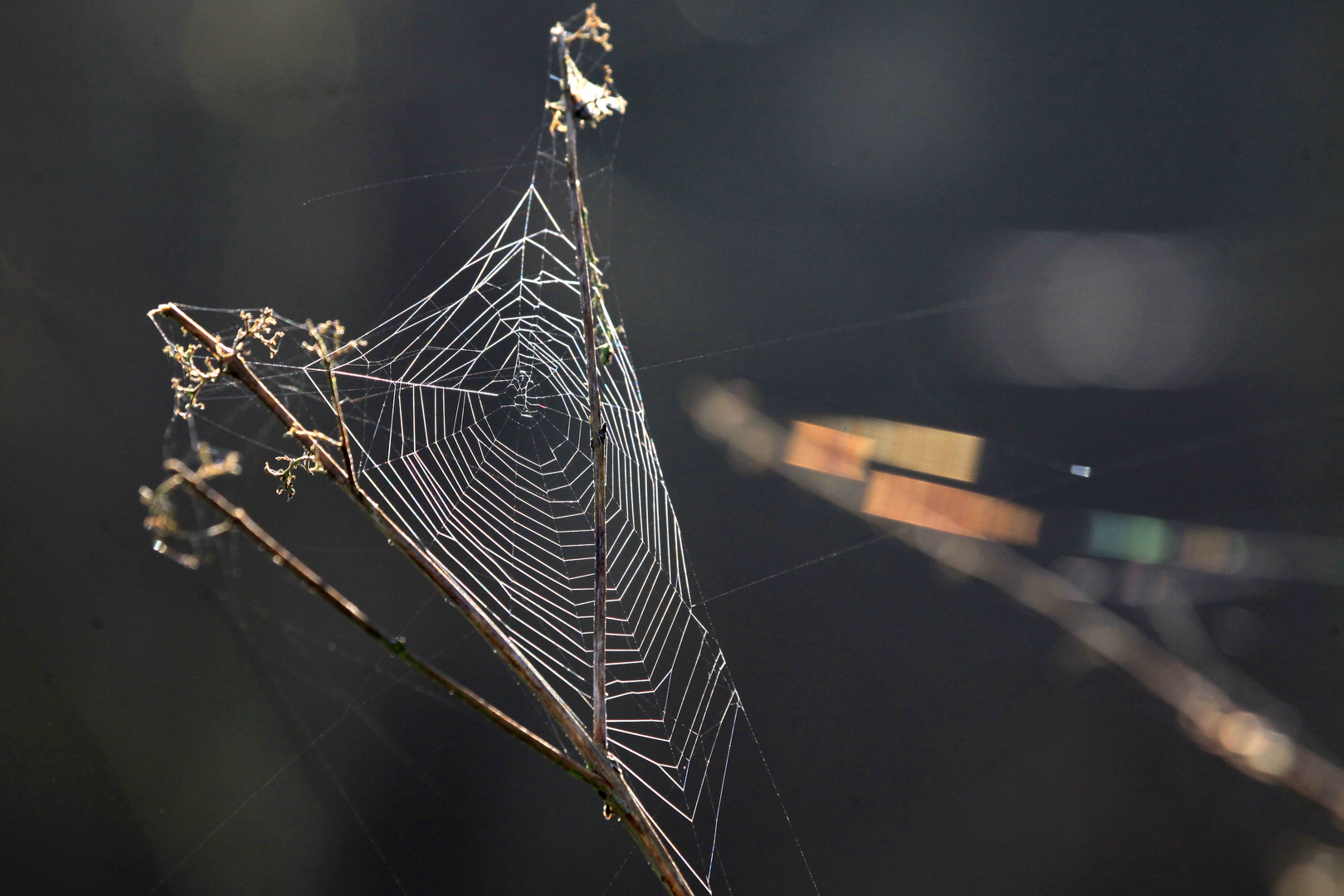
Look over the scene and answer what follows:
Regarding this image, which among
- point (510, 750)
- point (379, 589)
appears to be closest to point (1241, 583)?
point (510, 750)

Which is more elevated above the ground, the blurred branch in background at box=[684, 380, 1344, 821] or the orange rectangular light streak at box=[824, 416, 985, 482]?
the orange rectangular light streak at box=[824, 416, 985, 482]

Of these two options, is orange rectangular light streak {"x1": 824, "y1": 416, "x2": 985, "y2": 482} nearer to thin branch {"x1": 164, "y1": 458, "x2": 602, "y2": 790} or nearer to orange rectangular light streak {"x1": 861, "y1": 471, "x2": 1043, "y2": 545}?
orange rectangular light streak {"x1": 861, "y1": 471, "x2": 1043, "y2": 545}

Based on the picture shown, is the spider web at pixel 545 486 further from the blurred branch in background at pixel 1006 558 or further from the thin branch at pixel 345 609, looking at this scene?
the thin branch at pixel 345 609

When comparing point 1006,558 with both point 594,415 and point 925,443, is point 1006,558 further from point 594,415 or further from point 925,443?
point 925,443

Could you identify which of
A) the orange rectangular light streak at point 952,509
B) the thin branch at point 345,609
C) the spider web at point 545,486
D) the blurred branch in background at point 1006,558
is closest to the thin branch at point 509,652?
the thin branch at point 345,609

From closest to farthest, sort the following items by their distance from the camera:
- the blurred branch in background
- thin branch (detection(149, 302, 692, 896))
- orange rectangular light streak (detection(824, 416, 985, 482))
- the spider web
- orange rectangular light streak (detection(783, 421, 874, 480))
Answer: the blurred branch in background, thin branch (detection(149, 302, 692, 896)), the spider web, orange rectangular light streak (detection(783, 421, 874, 480)), orange rectangular light streak (detection(824, 416, 985, 482))

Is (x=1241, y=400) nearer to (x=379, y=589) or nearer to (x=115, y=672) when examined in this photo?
(x=379, y=589)

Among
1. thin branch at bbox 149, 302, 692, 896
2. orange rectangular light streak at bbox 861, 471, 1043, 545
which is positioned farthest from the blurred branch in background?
thin branch at bbox 149, 302, 692, 896
